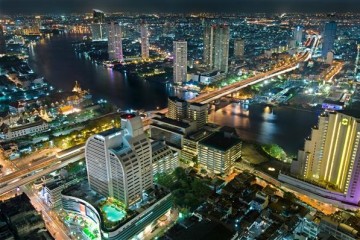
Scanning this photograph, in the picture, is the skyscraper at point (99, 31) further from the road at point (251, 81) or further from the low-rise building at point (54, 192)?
the low-rise building at point (54, 192)

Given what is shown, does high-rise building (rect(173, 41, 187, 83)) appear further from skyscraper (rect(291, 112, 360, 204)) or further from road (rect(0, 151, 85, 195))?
skyscraper (rect(291, 112, 360, 204))

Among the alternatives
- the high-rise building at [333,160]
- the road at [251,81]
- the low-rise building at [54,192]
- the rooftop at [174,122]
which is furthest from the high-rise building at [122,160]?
the road at [251,81]

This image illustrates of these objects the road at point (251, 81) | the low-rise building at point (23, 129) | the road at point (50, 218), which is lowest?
the road at point (50, 218)

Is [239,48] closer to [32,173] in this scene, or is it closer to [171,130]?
[171,130]

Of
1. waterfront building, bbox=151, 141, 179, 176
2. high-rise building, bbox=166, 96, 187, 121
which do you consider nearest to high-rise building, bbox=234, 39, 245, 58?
high-rise building, bbox=166, 96, 187, 121

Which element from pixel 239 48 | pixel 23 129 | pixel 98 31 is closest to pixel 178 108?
pixel 23 129
